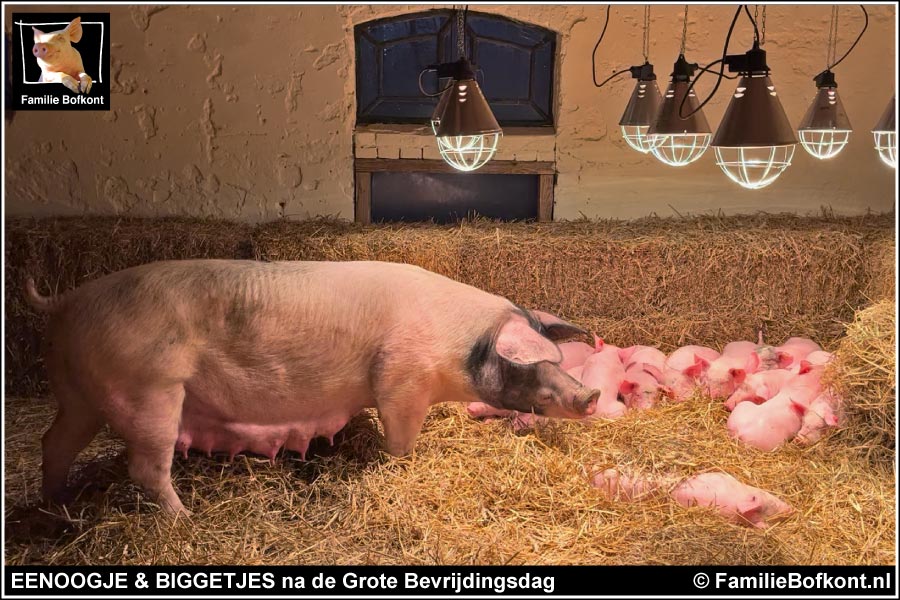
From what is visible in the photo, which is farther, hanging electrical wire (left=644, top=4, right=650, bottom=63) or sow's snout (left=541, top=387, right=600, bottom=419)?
hanging electrical wire (left=644, top=4, right=650, bottom=63)

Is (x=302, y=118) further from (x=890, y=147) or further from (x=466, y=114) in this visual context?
(x=890, y=147)

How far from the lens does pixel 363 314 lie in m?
3.17

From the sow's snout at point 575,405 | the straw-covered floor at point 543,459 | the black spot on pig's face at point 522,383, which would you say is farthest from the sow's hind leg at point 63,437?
the sow's snout at point 575,405

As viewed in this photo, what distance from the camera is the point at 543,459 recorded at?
3.37 meters

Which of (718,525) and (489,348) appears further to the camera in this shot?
(489,348)

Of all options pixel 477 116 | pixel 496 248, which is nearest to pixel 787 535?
pixel 477 116

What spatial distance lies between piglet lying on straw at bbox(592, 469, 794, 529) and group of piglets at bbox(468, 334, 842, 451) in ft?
1.89

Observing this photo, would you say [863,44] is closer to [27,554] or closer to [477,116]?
[477,116]

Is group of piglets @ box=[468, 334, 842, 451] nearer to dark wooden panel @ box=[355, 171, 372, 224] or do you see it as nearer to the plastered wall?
the plastered wall

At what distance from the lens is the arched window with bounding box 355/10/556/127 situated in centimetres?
539

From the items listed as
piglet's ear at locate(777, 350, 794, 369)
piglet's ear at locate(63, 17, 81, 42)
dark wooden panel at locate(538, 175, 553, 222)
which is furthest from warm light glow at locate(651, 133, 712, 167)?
piglet's ear at locate(63, 17, 81, 42)

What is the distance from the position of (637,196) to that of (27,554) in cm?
427

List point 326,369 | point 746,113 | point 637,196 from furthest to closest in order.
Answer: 1. point 637,196
2. point 326,369
3. point 746,113

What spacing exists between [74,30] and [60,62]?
2.04ft
